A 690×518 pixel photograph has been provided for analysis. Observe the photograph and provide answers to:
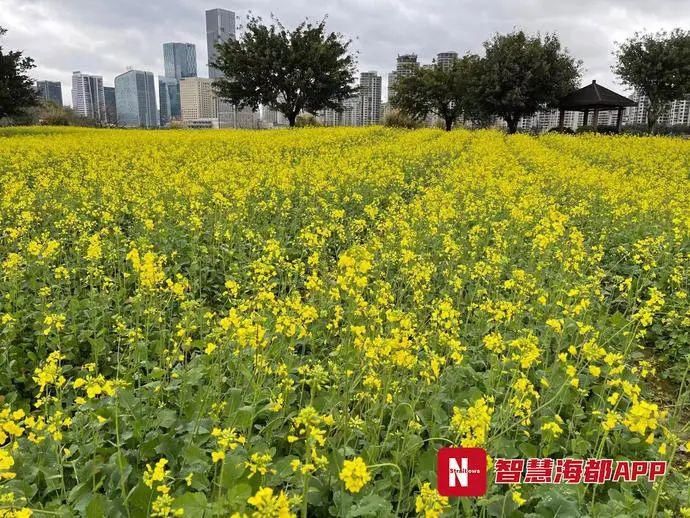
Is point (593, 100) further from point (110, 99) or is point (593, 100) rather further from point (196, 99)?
point (110, 99)

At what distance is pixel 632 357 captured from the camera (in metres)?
3.91

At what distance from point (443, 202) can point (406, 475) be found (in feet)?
16.1

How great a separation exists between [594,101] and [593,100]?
23cm

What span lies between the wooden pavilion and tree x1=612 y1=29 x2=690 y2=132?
5.36 ft

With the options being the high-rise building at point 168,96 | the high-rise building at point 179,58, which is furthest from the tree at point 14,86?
the high-rise building at point 179,58

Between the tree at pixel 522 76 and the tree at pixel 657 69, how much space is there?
335cm

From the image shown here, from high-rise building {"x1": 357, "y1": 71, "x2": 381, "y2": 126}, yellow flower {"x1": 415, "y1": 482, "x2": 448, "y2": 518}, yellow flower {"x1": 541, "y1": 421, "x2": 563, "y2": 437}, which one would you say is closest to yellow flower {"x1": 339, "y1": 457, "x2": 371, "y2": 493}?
yellow flower {"x1": 415, "y1": 482, "x2": 448, "y2": 518}

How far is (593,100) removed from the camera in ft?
115

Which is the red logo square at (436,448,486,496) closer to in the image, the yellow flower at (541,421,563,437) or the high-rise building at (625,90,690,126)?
the yellow flower at (541,421,563,437)

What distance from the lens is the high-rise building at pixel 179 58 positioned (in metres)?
136

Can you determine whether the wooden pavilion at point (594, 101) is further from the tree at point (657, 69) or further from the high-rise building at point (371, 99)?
the high-rise building at point (371, 99)

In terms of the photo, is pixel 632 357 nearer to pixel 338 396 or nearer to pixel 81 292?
pixel 338 396

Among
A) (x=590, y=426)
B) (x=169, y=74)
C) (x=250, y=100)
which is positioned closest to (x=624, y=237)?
(x=590, y=426)

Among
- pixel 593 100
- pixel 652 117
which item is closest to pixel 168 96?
pixel 593 100
